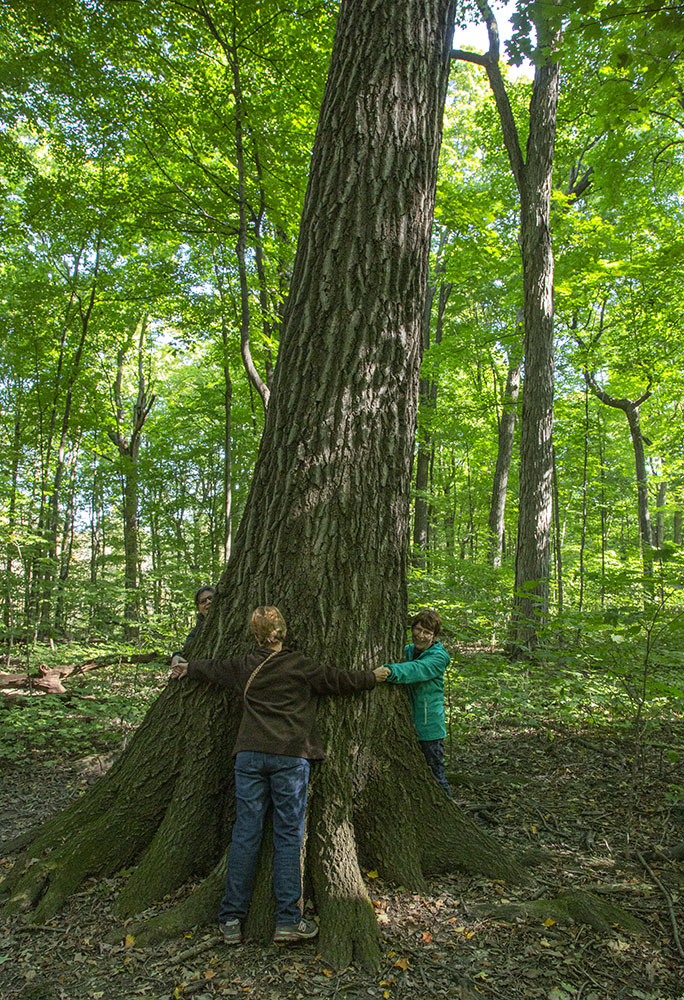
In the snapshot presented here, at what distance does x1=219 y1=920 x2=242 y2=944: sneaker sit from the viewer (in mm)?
2584

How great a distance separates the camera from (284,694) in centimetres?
290

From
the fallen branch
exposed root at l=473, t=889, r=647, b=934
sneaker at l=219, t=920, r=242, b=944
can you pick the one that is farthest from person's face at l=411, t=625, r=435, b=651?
the fallen branch

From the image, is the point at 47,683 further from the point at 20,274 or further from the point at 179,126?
the point at 20,274

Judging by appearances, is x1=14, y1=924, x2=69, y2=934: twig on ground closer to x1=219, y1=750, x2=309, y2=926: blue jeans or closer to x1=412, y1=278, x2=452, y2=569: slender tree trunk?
x1=219, y1=750, x2=309, y2=926: blue jeans

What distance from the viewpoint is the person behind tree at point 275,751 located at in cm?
266

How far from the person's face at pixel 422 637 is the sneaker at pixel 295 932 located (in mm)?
1802

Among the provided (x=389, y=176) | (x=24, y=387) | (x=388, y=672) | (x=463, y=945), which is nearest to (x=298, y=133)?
(x=389, y=176)

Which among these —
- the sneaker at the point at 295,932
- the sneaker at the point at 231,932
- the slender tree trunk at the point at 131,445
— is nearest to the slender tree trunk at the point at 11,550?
the slender tree trunk at the point at 131,445

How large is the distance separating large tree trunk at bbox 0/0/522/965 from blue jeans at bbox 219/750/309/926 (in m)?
0.15

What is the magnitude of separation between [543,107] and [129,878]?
33.0ft

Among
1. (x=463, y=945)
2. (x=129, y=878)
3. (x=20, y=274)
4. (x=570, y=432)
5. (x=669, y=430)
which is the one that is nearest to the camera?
(x=463, y=945)

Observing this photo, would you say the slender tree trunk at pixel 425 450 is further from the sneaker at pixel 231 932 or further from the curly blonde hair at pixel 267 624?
the sneaker at pixel 231 932

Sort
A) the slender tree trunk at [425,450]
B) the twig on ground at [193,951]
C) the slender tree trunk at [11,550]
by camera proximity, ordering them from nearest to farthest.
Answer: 1. the twig on ground at [193,951]
2. the slender tree trunk at [11,550]
3. the slender tree trunk at [425,450]

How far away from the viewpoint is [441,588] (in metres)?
8.24
